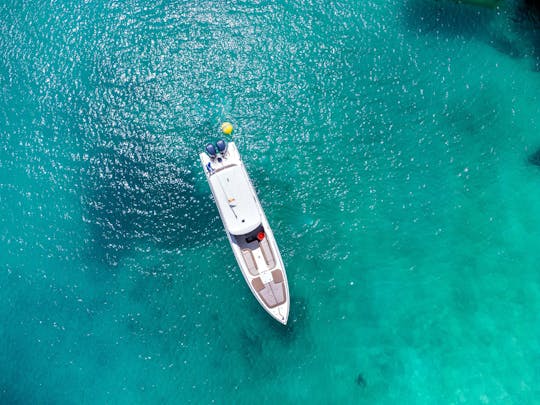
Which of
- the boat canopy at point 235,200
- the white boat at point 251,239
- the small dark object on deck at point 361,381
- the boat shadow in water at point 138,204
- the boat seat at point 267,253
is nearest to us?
the boat canopy at point 235,200

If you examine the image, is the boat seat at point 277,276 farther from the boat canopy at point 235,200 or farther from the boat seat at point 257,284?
the boat canopy at point 235,200

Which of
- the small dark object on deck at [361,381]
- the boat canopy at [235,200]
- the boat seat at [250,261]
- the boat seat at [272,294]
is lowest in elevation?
the small dark object on deck at [361,381]

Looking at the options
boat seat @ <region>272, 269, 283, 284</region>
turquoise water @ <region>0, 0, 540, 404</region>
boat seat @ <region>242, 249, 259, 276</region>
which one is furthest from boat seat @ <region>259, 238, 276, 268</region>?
turquoise water @ <region>0, 0, 540, 404</region>

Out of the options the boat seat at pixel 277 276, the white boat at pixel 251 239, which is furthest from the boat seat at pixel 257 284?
the boat seat at pixel 277 276

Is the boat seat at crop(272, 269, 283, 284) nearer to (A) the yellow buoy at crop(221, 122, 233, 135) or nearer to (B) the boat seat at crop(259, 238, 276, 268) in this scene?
(B) the boat seat at crop(259, 238, 276, 268)

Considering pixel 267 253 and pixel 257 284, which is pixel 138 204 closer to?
pixel 267 253

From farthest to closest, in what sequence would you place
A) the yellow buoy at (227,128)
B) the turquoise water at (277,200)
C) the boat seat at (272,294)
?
the yellow buoy at (227,128) < the turquoise water at (277,200) < the boat seat at (272,294)
